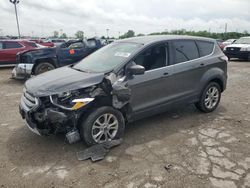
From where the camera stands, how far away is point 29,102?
361 centimetres

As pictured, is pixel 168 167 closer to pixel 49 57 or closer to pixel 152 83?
pixel 152 83

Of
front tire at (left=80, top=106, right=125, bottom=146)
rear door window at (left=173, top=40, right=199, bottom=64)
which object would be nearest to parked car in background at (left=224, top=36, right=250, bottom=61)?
rear door window at (left=173, top=40, right=199, bottom=64)

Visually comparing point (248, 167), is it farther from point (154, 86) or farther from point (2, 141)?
point (2, 141)

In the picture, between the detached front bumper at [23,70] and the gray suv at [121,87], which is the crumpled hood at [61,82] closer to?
the gray suv at [121,87]

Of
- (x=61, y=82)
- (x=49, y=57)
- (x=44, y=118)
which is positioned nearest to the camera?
(x=44, y=118)

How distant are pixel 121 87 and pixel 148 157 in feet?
3.69

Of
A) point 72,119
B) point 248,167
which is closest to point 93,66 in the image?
point 72,119

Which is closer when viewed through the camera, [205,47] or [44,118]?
[44,118]

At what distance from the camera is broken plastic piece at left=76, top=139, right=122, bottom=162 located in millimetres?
3408

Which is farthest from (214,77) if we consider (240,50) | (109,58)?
(240,50)

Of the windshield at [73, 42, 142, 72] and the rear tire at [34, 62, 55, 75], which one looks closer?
the windshield at [73, 42, 142, 72]

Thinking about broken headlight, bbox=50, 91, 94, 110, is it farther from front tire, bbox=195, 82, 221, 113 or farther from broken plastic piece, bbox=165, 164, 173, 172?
front tire, bbox=195, 82, 221, 113

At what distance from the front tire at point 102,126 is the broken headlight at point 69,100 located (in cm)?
22

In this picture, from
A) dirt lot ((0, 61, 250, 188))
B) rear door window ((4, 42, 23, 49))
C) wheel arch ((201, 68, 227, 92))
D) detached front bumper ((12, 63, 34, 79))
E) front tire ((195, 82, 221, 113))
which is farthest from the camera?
rear door window ((4, 42, 23, 49))
